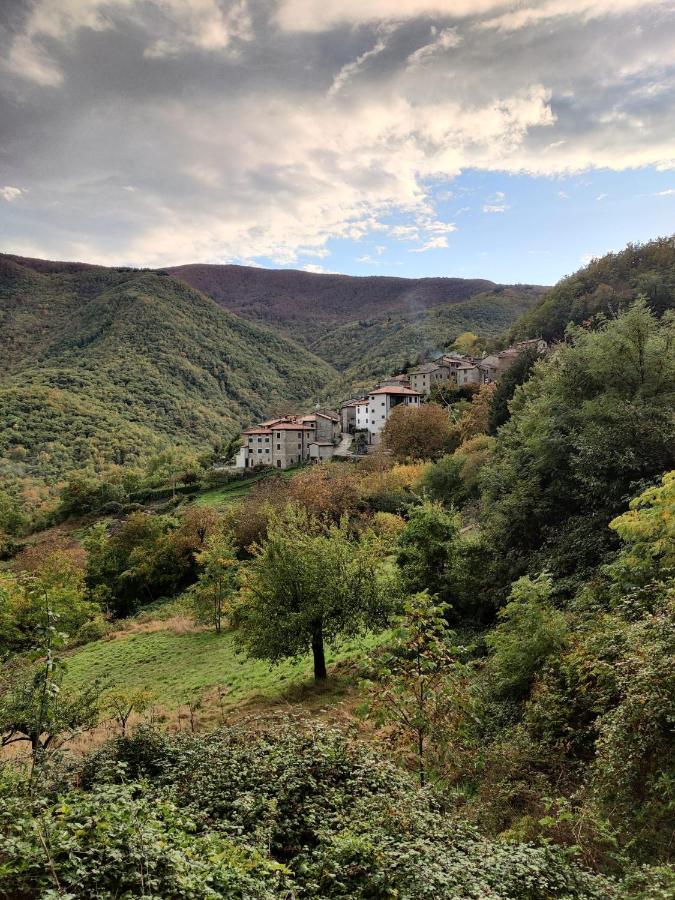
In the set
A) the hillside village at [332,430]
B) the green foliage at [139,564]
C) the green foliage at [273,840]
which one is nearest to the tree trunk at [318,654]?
the green foliage at [273,840]

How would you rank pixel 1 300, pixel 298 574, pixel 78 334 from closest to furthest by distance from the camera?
pixel 298 574
pixel 78 334
pixel 1 300

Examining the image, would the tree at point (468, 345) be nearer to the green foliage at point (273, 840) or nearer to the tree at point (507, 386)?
the tree at point (507, 386)

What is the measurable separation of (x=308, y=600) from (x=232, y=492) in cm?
5120

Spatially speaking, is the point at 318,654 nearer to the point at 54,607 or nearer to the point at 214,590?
the point at 214,590

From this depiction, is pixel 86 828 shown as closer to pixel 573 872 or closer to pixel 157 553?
pixel 573 872

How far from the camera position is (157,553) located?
41.2 metres

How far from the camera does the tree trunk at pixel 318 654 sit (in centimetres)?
1734

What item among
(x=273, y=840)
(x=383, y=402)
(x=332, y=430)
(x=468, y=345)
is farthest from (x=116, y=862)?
(x=468, y=345)

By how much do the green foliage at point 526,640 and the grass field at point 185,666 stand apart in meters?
6.55

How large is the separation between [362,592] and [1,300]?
226177 millimetres

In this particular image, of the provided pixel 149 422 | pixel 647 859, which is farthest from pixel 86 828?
pixel 149 422

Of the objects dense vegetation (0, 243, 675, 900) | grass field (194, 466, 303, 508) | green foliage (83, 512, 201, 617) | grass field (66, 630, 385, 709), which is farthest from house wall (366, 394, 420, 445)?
dense vegetation (0, 243, 675, 900)

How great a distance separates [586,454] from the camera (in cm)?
1534

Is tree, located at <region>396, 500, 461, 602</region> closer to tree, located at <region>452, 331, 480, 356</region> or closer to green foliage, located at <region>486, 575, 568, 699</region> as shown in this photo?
green foliage, located at <region>486, 575, 568, 699</region>
